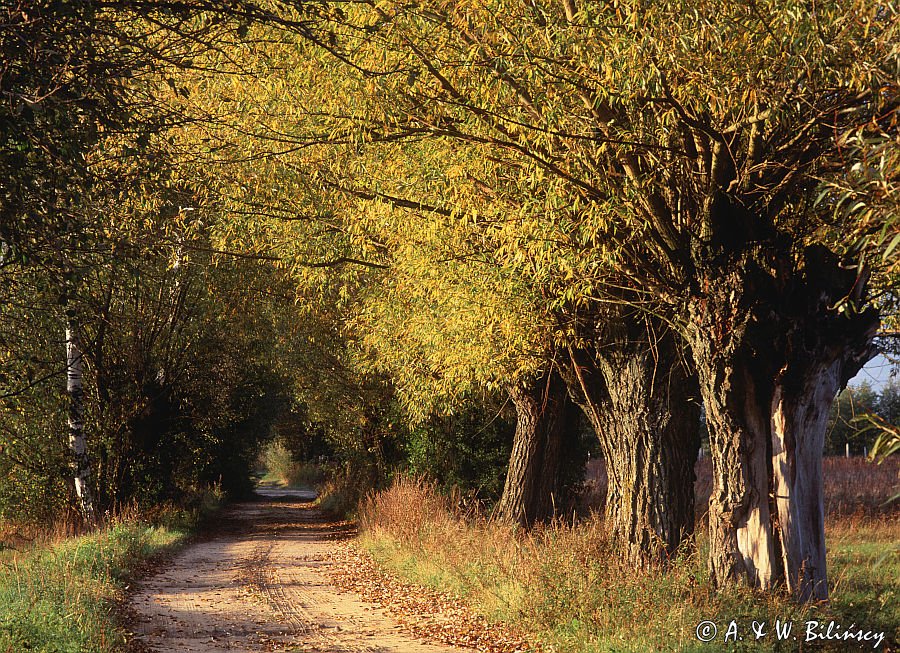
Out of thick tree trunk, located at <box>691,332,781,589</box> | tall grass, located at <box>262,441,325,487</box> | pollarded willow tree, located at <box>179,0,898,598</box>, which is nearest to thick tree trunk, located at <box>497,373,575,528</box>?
pollarded willow tree, located at <box>179,0,898,598</box>

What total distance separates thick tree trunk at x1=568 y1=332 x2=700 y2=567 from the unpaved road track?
288cm

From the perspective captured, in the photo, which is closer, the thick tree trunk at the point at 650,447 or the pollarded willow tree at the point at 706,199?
the pollarded willow tree at the point at 706,199

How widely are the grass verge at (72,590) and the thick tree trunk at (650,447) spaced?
606 centimetres

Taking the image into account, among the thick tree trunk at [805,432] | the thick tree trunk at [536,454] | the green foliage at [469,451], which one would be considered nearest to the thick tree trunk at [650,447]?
the thick tree trunk at [805,432]

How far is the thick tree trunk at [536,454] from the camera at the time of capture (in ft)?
47.5

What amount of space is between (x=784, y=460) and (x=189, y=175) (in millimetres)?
8853

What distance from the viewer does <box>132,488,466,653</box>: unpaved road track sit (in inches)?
350

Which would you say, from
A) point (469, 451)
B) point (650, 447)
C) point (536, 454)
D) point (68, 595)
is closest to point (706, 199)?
point (650, 447)

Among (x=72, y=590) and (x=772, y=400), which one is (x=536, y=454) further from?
(x=72, y=590)

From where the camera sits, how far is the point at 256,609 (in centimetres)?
1091

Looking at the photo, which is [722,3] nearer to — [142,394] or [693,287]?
[693,287]

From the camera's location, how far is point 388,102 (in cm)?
878

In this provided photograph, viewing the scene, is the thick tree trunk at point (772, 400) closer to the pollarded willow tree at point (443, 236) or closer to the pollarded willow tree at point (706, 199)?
the pollarded willow tree at point (706, 199)

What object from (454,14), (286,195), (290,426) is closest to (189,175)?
(286,195)
